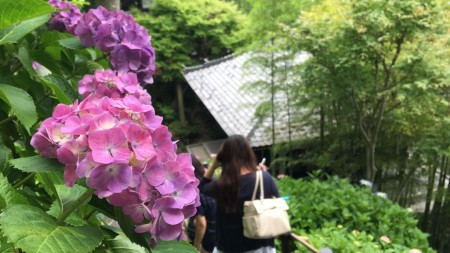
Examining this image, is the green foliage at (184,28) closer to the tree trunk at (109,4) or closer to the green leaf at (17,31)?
the tree trunk at (109,4)

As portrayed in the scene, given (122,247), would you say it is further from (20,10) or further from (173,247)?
(20,10)

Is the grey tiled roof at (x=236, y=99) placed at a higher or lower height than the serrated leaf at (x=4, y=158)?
lower

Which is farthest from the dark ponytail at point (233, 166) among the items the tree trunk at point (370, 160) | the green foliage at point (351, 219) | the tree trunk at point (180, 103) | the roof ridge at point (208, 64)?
the tree trunk at point (180, 103)

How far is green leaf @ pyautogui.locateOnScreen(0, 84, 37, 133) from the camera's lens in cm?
75

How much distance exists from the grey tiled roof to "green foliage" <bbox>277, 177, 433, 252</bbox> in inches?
149

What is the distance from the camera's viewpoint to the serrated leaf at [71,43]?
1169 millimetres

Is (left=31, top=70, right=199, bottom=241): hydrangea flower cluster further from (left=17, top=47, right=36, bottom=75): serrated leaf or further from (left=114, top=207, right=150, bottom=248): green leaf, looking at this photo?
(left=17, top=47, right=36, bottom=75): serrated leaf

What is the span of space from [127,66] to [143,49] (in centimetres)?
7

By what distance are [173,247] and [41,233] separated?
19cm

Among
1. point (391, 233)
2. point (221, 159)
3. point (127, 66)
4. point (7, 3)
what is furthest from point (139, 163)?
point (391, 233)

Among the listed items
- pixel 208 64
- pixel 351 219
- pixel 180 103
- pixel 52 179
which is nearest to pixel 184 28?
pixel 208 64

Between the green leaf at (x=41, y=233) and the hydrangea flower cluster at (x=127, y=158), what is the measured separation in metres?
0.05

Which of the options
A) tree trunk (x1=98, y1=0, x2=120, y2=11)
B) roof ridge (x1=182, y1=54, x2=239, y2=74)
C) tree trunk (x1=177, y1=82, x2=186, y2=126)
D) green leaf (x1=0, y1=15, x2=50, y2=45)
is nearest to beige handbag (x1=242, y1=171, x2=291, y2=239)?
tree trunk (x1=98, y1=0, x2=120, y2=11)

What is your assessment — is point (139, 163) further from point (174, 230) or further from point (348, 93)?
point (348, 93)
